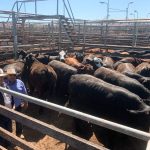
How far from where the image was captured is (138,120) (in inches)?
205

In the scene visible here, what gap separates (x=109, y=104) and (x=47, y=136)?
169cm

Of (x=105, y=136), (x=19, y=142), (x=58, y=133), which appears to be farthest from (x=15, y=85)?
(x=58, y=133)

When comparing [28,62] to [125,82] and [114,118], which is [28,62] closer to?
[125,82]

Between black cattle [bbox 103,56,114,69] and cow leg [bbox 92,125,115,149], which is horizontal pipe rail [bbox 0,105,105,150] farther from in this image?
black cattle [bbox 103,56,114,69]

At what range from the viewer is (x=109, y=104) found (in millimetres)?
5762

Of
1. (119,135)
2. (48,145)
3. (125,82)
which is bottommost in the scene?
(48,145)

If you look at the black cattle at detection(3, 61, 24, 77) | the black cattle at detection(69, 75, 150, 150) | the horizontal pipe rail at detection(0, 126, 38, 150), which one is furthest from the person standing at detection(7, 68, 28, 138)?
the black cattle at detection(3, 61, 24, 77)

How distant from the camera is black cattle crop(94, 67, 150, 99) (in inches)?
259

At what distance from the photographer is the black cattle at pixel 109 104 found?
5289 millimetres

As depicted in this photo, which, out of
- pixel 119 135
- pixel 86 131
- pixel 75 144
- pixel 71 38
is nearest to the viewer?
pixel 75 144

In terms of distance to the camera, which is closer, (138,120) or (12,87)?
(138,120)

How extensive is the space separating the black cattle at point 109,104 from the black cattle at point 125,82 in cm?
82

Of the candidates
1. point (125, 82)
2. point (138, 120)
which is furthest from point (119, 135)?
point (125, 82)

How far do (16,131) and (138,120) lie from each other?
8.79 ft
